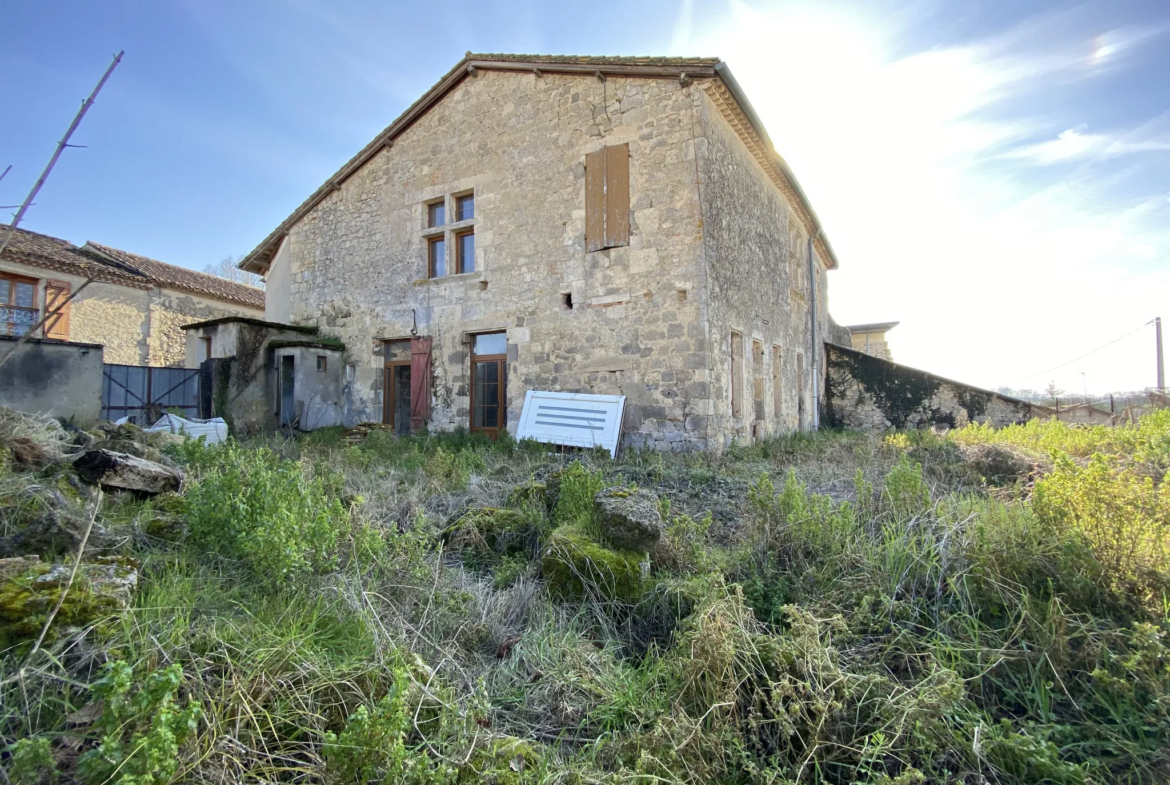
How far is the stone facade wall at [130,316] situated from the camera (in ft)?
46.6

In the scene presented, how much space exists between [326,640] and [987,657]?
2974mm

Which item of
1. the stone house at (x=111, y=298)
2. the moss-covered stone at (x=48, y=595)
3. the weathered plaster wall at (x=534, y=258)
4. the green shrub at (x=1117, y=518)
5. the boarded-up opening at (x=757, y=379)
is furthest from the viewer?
the stone house at (x=111, y=298)

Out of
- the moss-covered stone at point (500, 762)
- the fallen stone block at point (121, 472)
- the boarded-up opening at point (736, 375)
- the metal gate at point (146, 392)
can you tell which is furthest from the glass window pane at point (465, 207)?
the moss-covered stone at point (500, 762)

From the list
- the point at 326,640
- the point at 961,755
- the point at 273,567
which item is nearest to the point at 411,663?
the point at 326,640

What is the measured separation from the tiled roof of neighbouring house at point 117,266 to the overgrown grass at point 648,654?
42.6ft

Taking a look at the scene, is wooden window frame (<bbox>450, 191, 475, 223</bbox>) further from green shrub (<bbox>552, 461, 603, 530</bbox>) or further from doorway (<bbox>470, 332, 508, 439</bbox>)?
green shrub (<bbox>552, 461, 603, 530</bbox>)

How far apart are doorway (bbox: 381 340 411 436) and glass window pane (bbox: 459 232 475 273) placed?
6.45 feet

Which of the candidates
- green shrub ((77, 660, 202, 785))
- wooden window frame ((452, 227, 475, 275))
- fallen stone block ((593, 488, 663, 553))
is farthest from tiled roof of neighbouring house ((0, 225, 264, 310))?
green shrub ((77, 660, 202, 785))

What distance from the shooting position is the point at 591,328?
8828 mm

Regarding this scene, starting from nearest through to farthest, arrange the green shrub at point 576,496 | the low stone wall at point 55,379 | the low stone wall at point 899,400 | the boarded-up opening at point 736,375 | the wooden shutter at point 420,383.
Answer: the green shrub at point 576,496
the low stone wall at point 55,379
the boarded-up opening at point 736,375
the wooden shutter at point 420,383
the low stone wall at point 899,400

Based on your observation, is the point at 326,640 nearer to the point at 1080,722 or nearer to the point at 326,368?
the point at 1080,722

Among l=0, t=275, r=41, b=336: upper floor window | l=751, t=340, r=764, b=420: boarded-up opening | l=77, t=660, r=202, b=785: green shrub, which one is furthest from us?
l=0, t=275, r=41, b=336: upper floor window

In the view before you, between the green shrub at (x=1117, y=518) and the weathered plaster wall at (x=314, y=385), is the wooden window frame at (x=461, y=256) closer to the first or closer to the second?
the weathered plaster wall at (x=314, y=385)

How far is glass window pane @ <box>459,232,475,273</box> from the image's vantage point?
1045 cm
